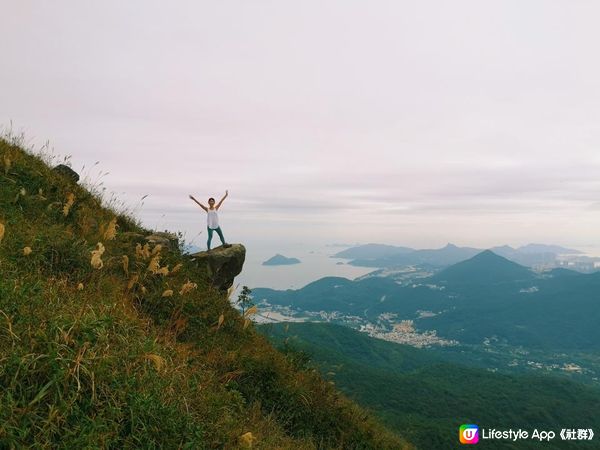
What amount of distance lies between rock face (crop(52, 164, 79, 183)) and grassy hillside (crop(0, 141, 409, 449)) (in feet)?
2.04

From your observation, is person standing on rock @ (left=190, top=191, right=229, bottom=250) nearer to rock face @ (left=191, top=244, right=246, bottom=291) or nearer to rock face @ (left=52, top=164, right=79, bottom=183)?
rock face @ (left=191, top=244, right=246, bottom=291)

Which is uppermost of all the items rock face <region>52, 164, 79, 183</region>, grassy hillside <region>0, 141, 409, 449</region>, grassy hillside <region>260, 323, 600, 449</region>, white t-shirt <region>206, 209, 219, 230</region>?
rock face <region>52, 164, 79, 183</region>

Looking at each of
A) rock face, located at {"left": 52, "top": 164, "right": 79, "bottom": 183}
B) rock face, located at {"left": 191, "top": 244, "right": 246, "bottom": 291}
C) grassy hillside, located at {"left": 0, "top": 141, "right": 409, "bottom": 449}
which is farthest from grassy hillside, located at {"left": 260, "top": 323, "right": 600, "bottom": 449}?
rock face, located at {"left": 52, "top": 164, "right": 79, "bottom": 183}

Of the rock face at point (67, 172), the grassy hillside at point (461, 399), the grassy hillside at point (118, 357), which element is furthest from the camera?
the grassy hillside at point (461, 399)

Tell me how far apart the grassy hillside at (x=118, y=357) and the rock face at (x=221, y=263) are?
3.64ft

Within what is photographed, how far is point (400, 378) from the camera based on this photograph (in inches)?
3784

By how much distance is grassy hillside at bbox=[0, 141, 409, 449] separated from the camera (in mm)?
3344

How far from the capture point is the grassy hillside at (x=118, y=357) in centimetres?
334

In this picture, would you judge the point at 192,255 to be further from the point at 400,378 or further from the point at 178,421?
the point at 400,378

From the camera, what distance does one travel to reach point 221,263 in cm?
1246

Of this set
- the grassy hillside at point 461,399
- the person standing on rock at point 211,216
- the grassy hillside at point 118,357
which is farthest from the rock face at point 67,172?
the grassy hillside at point 461,399

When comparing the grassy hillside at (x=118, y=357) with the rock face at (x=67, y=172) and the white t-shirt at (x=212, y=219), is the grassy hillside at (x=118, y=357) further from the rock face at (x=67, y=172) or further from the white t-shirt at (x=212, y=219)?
the white t-shirt at (x=212, y=219)

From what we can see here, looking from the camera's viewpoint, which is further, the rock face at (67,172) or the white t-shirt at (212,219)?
the white t-shirt at (212,219)

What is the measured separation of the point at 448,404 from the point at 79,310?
10188cm
